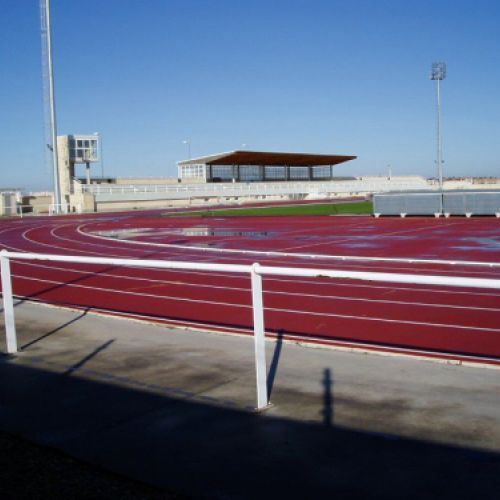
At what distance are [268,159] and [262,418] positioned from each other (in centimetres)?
8991

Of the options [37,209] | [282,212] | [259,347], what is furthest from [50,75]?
[259,347]

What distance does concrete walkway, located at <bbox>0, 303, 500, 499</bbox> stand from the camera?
3.99 m

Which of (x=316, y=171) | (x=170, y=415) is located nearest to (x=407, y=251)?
(x=170, y=415)

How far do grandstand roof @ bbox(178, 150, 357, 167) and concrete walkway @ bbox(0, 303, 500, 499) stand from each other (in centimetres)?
7784

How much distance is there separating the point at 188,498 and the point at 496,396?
295 centimetres

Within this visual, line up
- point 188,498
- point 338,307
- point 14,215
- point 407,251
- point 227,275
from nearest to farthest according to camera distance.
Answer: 1. point 188,498
2. point 338,307
3. point 227,275
4. point 407,251
5. point 14,215

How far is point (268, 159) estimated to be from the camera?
93.9 metres

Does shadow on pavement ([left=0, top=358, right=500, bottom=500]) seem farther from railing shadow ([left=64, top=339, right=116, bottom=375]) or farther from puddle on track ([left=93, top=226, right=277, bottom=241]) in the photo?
puddle on track ([left=93, top=226, right=277, bottom=241])

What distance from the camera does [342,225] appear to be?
3078cm

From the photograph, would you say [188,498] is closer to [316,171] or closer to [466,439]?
[466,439]

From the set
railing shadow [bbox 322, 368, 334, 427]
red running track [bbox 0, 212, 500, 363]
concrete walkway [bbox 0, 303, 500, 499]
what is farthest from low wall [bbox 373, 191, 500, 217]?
railing shadow [bbox 322, 368, 334, 427]

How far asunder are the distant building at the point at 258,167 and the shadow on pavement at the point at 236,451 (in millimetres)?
79349

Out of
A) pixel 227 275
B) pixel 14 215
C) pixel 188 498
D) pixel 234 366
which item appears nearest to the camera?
pixel 188 498

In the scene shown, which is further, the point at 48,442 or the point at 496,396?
the point at 496,396
